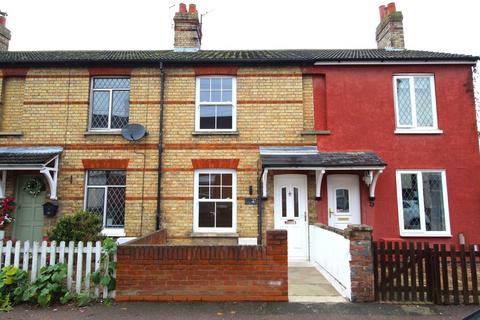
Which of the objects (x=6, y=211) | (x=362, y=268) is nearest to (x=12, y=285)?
(x=6, y=211)

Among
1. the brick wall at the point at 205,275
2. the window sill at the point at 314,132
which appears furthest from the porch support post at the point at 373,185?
the brick wall at the point at 205,275

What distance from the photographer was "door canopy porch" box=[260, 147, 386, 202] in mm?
9164

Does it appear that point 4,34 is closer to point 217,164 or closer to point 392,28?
point 217,164

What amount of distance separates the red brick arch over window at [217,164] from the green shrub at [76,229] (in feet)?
11.9

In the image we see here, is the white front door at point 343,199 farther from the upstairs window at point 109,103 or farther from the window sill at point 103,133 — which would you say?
the upstairs window at point 109,103

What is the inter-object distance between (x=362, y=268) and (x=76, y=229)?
18.4 feet

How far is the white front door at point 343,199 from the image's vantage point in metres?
9.97

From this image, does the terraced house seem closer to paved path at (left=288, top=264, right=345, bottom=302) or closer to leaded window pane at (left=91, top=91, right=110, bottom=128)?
leaded window pane at (left=91, top=91, right=110, bottom=128)

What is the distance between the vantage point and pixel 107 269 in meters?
5.88

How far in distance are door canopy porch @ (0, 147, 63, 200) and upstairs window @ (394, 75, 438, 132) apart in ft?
33.7

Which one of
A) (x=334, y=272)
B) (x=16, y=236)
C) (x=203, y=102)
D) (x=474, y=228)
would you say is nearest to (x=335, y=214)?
(x=334, y=272)

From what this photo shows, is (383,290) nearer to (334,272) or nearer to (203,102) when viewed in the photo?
(334,272)

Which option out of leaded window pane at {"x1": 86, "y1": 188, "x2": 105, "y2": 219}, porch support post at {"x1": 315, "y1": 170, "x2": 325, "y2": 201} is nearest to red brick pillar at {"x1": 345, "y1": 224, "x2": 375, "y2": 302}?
porch support post at {"x1": 315, "y1": 170, "x2": 325, "y2": 201}

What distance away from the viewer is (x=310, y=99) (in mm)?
10680
